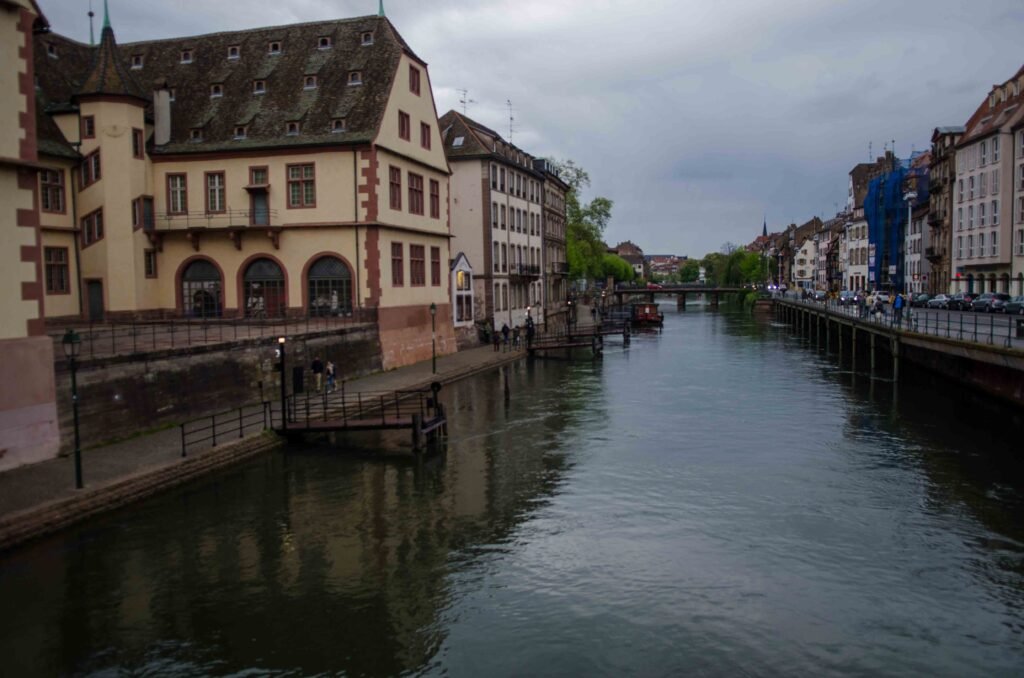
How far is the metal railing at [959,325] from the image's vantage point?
31.5 metres

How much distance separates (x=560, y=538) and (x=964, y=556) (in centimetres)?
792

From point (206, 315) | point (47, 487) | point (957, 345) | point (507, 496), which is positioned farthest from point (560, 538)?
point (206, 315)

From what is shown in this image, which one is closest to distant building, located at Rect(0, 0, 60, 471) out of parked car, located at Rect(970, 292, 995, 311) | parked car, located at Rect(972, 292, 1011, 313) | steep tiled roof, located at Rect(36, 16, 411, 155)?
steep tiled roof, located at Rect(36, 16, 411, 155)

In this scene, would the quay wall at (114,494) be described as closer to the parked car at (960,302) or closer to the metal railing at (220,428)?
the metal railing at (220,428)

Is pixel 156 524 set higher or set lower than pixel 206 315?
lower

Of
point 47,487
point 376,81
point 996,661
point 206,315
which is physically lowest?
point 996,661

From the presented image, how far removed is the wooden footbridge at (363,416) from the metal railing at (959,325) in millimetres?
19980

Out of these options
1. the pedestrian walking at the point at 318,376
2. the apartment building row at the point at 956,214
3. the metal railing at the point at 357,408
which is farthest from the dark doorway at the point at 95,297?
the apartment building row at the point at 956,214

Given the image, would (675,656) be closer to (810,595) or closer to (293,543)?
(810,595)

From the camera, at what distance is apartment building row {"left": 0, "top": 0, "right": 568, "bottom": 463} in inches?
1543

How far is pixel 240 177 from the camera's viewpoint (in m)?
40.6

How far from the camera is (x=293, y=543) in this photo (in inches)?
692

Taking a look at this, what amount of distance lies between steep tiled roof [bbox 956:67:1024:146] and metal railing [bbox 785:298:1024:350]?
66.4 ft

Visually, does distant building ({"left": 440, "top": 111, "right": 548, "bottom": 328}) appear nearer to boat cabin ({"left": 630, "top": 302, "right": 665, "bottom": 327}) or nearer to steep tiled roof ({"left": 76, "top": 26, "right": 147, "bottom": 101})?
steep tiled roof ({"left": 76, "top": 26, "right": 147, "bottom": 101})
